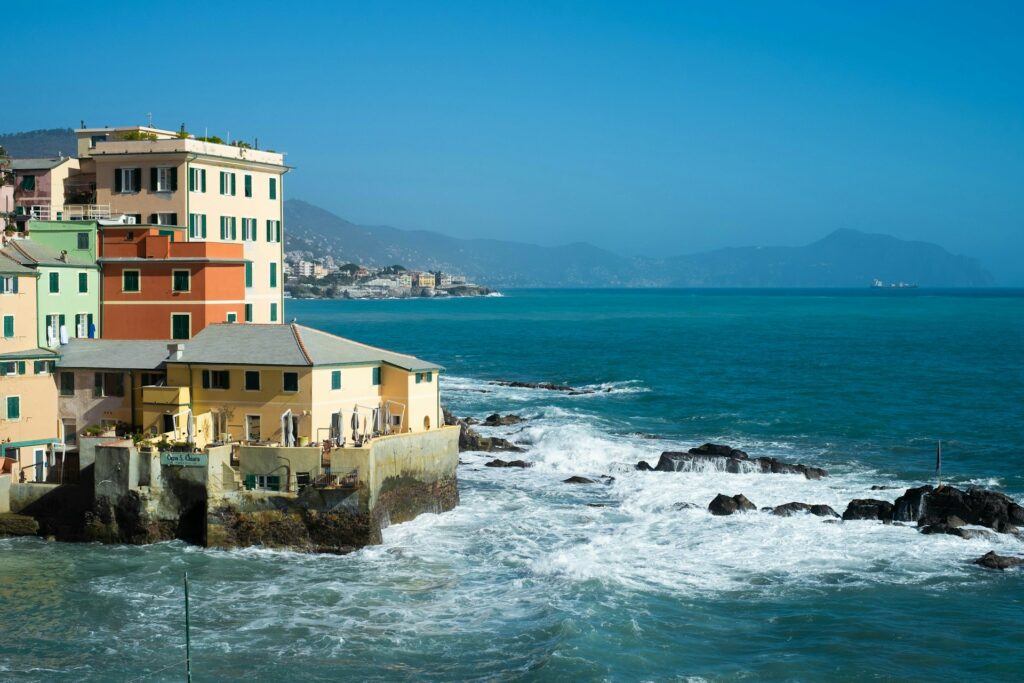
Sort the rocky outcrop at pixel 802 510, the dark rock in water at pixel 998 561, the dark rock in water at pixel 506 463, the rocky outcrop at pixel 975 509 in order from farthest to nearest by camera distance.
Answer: the dark rock in water at pixel 506 463 → the rocky outcrop at pixel 802 510 → the rocky outcrop at pixel 975 509 → the dark rock in water at pixel 998 561

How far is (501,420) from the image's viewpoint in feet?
243

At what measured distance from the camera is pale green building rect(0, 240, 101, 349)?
46375 mm

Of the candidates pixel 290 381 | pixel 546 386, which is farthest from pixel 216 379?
pixel 546 386

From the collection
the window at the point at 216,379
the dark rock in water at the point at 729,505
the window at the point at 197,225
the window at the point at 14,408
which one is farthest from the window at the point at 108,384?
the dark rock in water at the point at 729,505

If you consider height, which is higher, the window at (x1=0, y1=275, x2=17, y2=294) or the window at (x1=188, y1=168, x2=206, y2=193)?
the window at (x1=188, y1=168, x2=206, y2=193)

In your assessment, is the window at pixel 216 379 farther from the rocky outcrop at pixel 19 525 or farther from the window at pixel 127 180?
the window at pixel 127 180

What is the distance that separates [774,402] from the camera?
299ft

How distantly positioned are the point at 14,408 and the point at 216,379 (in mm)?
7581

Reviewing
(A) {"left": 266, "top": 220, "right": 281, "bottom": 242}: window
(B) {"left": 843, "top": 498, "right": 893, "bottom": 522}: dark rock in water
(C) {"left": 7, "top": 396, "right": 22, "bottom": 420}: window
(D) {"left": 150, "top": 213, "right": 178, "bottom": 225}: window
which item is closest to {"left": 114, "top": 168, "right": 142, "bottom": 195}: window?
(D) {"left": 150, "top": 213, "right": 178, "bottom": 225}: window

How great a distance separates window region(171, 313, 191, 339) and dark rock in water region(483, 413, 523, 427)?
27.7 meters

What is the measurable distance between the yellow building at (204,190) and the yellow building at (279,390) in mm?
6993

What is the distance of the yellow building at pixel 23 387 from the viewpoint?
43562 millimetres

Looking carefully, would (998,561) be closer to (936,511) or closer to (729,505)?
(936,511)

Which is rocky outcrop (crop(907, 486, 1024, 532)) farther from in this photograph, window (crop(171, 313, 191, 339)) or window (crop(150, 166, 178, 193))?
window (crop(150, 166, 178, 193))
